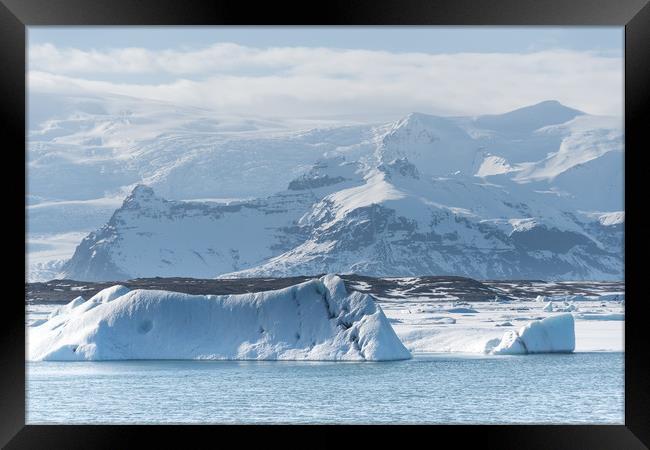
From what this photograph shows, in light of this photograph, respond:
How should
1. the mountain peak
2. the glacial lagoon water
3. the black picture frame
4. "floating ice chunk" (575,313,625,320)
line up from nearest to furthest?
the black picture frame → the glacial lagoon water → "floating ice chunk" (575,313,625,320) → the mountain peak

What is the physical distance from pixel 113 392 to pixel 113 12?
1229 cm

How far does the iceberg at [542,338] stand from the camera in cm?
1892

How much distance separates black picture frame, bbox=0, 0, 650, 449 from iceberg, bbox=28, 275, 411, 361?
938cm

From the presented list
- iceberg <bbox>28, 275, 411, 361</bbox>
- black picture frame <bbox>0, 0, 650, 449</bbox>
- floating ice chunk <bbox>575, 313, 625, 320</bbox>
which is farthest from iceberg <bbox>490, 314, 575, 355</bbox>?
black picture frame <bbox>0, 0, 650, 449</bbox>

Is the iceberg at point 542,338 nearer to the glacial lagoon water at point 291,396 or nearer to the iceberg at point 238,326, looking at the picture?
the glacial lagoon water at point 291,396

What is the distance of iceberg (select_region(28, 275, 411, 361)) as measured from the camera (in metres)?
13.6

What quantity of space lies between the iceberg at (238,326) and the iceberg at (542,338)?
5.74 m

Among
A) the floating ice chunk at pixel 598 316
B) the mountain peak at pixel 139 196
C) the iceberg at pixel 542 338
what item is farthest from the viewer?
the mountain peak at pixel 139 196

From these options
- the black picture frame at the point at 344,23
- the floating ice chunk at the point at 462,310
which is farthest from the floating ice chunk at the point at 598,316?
the black picture frame at the point at 344,23

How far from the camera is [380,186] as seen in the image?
4117 inches

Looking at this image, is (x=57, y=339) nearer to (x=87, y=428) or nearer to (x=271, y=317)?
(x=271, y=317)

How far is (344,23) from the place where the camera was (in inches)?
165

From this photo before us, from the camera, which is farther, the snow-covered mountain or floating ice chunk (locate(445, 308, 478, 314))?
the snow-covered mountain

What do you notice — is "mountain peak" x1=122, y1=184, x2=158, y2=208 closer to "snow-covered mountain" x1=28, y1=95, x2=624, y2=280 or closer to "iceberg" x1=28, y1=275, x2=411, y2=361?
"snow-covered mountain" x1=28, y1=95, x2=624, y2=280
